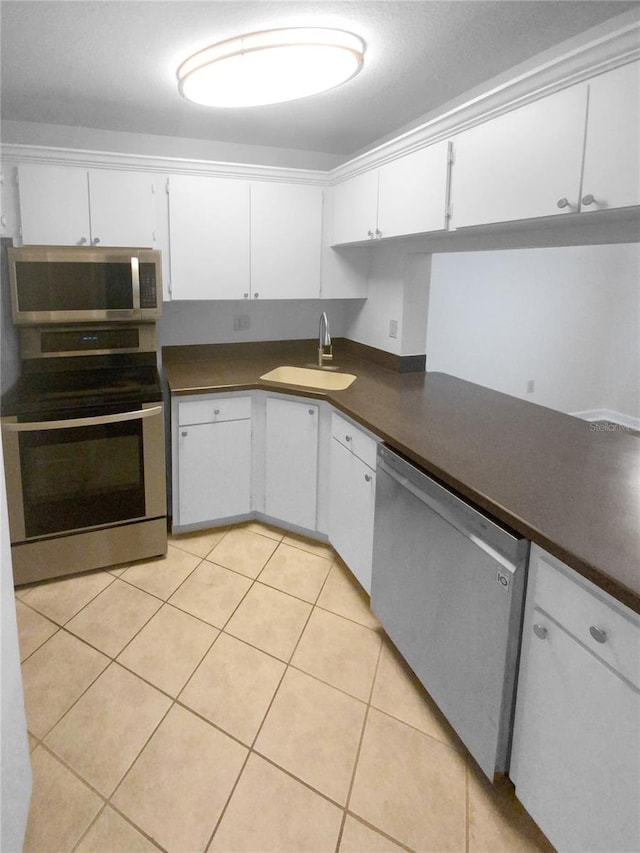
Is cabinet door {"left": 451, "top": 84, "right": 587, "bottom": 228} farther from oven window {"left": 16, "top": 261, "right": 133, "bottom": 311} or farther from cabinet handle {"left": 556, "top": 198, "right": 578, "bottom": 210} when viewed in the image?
oven window {"left": 16, "top": 261, "right": 133, "bottom": 311}

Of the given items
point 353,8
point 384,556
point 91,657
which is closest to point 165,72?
point 353,8

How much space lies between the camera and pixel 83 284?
8.24 feet

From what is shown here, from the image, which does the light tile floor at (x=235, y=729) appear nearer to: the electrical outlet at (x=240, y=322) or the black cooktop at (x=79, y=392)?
the black cooktop at (x=79, y=392)

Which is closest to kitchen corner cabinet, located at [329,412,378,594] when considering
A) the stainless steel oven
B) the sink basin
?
the sink basin

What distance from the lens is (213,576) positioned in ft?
8.33

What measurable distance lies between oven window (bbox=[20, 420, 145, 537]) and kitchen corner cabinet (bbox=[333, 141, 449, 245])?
1541 millimetres

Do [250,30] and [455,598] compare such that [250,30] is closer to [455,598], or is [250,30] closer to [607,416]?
[455,598]

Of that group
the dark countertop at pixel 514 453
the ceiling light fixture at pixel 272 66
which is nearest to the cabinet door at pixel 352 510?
the dark countertop at pixel 514 453

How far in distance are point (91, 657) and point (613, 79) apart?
8.38 feet

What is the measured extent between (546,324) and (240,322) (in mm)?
2953

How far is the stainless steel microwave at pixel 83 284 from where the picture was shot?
95.2 inches

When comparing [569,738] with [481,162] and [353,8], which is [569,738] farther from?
[353,8]

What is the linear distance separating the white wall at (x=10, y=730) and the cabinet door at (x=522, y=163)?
172cm

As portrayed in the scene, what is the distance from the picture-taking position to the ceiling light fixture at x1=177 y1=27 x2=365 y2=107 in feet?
5.75
